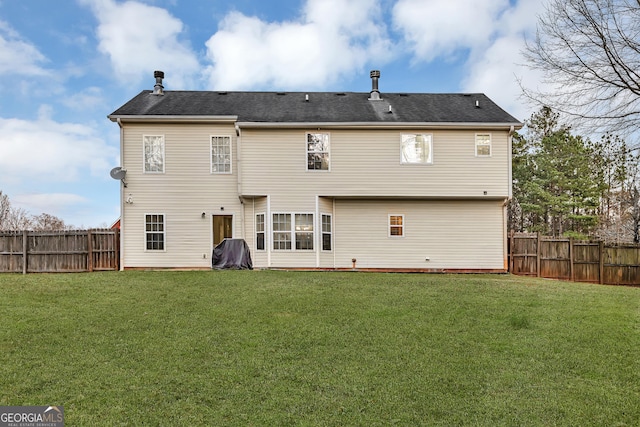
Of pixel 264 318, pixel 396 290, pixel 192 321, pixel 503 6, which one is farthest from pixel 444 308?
pixel 503 6

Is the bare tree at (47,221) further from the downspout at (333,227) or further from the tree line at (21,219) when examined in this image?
the downspout at (333,227)

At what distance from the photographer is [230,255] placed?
14.6 meters

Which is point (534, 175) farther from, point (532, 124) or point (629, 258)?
point (629, 258)

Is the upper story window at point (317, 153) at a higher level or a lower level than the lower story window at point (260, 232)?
higher

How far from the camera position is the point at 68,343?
5.75 meters

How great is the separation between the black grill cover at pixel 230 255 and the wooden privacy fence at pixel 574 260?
10.0 meters

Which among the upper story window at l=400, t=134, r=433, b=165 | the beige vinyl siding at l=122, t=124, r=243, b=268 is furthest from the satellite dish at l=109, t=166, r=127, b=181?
the upper story window at l=400, t=134, r=433, b=165

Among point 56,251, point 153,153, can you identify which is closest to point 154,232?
point 153,153

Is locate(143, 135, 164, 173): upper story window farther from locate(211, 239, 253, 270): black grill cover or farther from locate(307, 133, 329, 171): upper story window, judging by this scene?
locate(307, 133, 329, 171): upper story window

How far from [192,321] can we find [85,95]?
44.2 feet

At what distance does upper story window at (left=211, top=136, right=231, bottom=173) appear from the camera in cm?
1534

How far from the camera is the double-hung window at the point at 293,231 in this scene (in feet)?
48.7

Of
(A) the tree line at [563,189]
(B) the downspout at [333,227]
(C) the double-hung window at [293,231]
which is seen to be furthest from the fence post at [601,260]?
(C) the double-hung window at [293,231]

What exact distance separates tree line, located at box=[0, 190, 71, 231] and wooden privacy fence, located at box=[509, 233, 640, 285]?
28.0 meters
